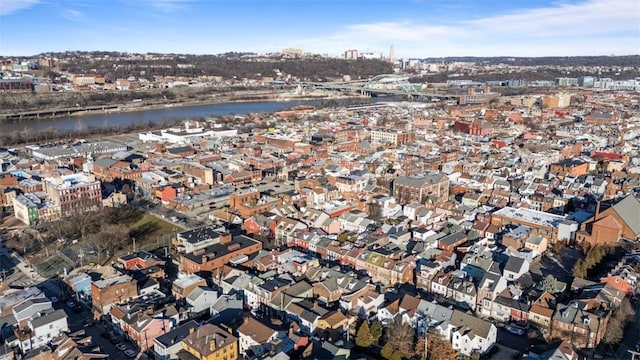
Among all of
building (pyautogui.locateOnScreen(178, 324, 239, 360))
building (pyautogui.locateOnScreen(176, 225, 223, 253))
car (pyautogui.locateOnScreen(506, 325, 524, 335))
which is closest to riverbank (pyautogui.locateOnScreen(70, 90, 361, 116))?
building (pyautogui.locateOnScreen(176, 225, 223, 253))

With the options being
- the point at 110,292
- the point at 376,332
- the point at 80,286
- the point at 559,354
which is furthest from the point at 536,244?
the point at 80,286

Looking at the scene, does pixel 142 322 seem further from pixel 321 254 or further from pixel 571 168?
pixel 571 168

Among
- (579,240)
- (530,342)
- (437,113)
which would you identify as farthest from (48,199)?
(437,113)

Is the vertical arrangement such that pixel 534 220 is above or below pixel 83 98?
below

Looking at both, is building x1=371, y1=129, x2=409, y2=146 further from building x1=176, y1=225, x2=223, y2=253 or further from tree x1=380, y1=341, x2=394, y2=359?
tree x1=380, y1=341, x2=394, y2=359

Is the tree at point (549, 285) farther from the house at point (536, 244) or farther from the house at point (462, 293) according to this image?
the house at point (536, 244)

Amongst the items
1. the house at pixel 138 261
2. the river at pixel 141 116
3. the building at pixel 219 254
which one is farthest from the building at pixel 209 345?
the river at pixel 141 116

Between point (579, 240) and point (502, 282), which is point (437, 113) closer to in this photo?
point (579, 240)
